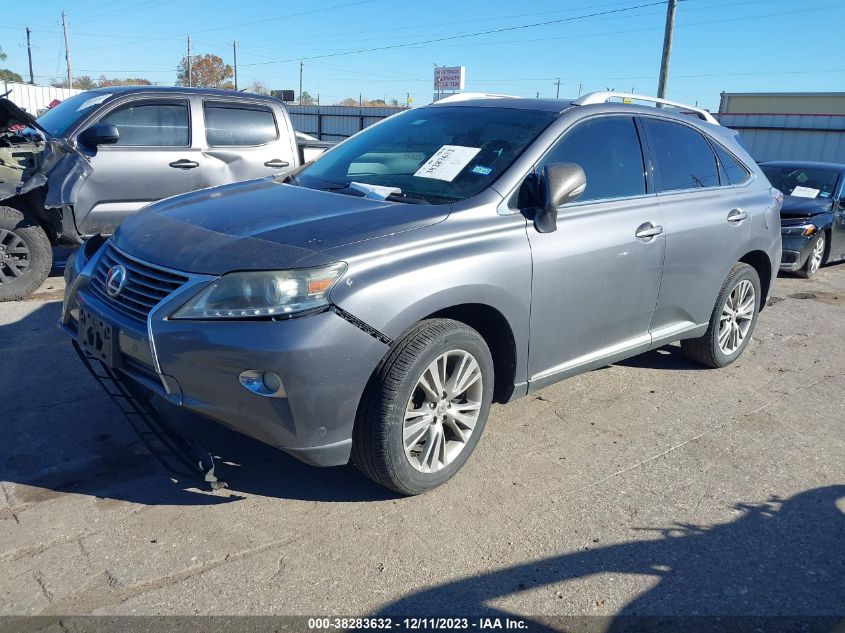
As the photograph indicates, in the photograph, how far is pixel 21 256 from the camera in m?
6.14

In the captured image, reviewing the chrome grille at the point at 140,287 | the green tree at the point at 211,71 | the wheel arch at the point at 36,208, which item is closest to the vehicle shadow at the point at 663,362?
the chrome grille at the point at 140,287

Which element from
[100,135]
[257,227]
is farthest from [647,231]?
[100,135]

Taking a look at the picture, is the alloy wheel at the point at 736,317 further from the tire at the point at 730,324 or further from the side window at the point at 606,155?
the side window at the point at 606,155

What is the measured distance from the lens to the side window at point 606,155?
12.6 ft

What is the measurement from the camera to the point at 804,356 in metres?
5.87

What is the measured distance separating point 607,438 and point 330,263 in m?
2.11

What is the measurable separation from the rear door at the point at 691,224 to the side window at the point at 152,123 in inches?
180

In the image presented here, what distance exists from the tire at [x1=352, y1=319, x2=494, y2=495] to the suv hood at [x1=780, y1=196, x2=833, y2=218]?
25.3 ft

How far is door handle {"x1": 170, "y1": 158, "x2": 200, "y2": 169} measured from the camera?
675 centimetres

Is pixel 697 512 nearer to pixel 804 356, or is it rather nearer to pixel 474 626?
pixel 474 626

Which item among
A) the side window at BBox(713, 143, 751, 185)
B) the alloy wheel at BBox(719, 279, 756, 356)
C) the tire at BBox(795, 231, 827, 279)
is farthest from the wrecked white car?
the tire at BBox(795, 231, 827, 279)

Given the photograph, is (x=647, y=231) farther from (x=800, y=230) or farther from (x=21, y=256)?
(x=800, y=230)

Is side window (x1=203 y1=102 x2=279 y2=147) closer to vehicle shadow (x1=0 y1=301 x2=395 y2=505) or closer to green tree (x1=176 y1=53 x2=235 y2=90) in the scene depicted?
vehicle shadow (x1=0 y1=301 x2=395 y2=505)

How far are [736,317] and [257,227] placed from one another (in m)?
3.78
